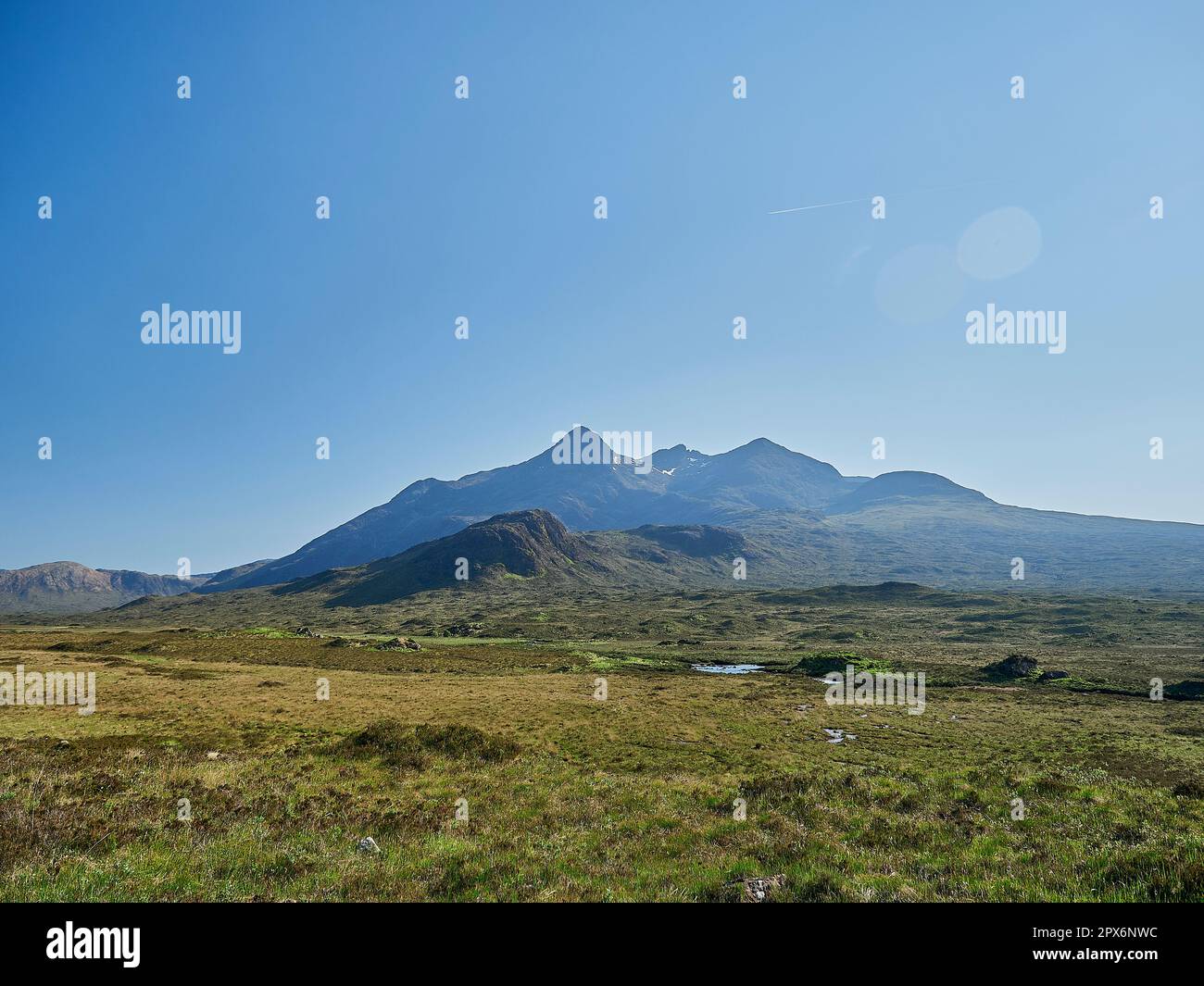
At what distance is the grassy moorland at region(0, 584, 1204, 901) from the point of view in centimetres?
1107

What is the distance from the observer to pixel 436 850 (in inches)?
514

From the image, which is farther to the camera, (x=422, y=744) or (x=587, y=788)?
(x=422, y=744)

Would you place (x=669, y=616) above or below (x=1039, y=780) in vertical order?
below

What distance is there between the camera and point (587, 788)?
20.6 metres

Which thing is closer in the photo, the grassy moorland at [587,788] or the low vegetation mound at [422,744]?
the grassy moorland at [587,788]

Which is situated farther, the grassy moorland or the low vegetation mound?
the low vegetation mound

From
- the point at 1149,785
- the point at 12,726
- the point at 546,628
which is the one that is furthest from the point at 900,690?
the point at 546,628

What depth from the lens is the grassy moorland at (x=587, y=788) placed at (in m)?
11.1

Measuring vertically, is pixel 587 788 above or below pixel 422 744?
above

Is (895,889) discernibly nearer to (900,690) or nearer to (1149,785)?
(1149,785)
